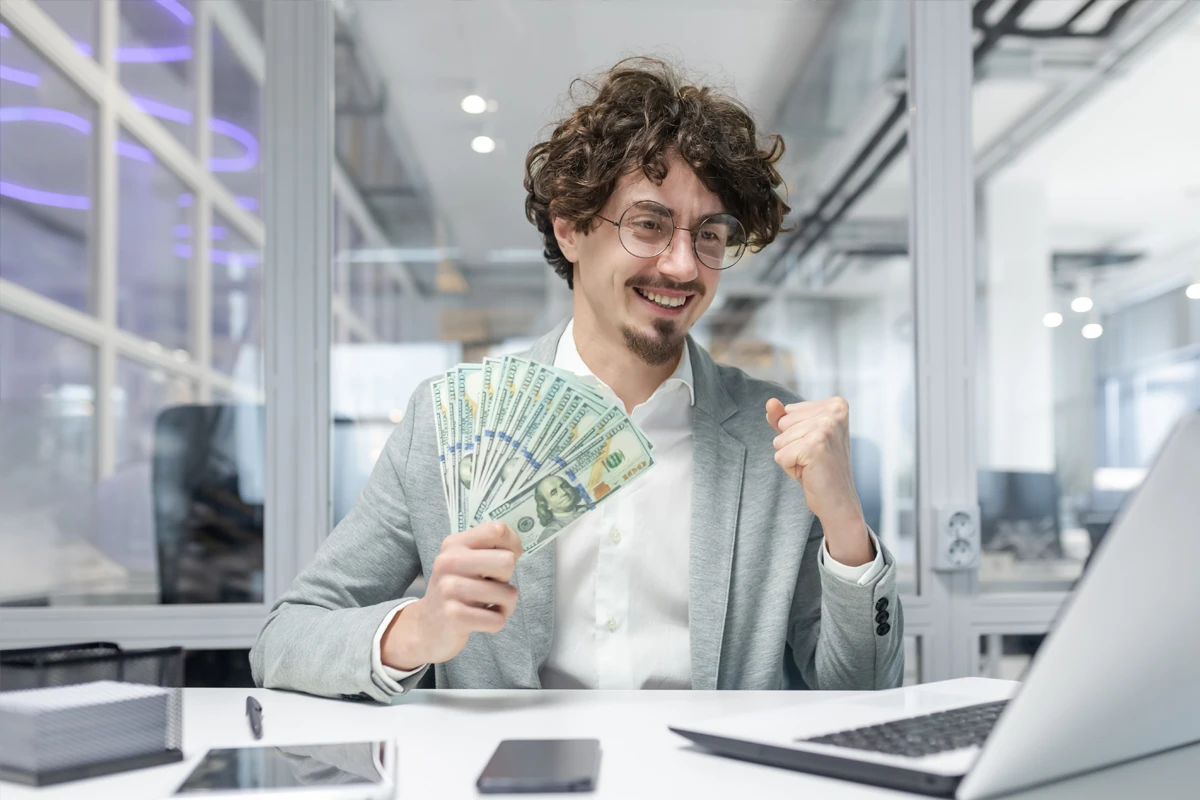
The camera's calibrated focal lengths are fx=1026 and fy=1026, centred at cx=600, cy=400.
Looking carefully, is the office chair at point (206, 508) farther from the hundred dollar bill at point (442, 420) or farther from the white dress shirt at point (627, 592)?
the hundred dollar bill at point (442, 420)

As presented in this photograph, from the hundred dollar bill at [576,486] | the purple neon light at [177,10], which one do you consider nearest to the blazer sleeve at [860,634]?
the hundred dollar bill at [576,486]

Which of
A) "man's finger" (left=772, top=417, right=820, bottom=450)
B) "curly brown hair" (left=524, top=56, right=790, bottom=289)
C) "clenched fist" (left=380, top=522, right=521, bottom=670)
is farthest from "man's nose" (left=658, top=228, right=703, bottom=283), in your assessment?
"clenched fist" (left=380, top=522, right=521, bottom=670)

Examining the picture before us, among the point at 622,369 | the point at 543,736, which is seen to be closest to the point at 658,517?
the point at 622,369

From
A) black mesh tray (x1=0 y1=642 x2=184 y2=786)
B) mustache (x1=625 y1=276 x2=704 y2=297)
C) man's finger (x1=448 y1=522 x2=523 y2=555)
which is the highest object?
mustache (x1=625 y1=276 x2=704 y2=297)

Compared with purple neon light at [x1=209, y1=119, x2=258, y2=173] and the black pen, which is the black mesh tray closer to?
the black pen

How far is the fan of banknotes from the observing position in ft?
4.00

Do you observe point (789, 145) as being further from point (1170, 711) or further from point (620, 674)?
point (1170, 711)

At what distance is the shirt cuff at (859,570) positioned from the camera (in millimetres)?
1416

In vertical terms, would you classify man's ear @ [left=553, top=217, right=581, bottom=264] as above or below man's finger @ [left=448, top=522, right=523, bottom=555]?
above

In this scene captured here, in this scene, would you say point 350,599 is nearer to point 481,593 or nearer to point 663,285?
point 481,593

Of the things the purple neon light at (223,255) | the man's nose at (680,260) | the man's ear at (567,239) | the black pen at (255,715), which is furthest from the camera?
the purple neon light at (223,255)

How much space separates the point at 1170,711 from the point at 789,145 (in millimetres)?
1736

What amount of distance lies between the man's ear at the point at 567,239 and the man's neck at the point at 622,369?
0.17 metres

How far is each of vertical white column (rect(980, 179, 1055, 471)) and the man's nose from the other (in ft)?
3.33
